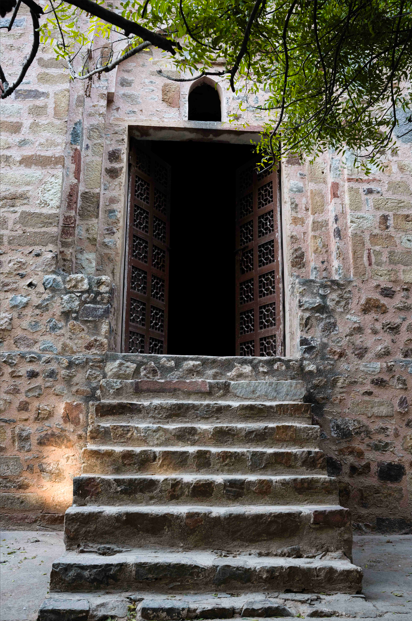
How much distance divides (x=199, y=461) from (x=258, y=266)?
274cm

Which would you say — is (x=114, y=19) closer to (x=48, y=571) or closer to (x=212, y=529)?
(x=212, y=529)

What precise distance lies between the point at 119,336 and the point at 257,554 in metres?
2.64

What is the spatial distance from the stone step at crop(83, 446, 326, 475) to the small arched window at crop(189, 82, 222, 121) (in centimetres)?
407

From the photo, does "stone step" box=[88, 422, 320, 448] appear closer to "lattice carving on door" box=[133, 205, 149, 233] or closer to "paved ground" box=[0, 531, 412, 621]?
"paved ground" box=[0, 531, 412, 621]

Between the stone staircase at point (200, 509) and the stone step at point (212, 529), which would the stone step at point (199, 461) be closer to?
the stone staircase at point (200, 509)

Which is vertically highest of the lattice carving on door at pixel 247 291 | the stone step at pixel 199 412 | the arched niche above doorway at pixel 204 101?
the arched niche above doorway at pixel 204 101

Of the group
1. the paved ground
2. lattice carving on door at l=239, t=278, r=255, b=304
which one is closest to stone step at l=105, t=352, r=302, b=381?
the paved ground

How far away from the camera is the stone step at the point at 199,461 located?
3344mm

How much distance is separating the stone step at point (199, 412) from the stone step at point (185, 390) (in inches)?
4.8

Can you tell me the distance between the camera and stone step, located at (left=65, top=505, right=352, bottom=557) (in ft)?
9.77

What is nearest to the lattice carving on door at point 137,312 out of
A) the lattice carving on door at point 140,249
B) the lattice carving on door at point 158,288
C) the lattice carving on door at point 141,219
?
the lattice carving on door at point 158,288

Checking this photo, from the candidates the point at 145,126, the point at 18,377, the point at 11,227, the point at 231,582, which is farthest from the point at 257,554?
the point at 145,126

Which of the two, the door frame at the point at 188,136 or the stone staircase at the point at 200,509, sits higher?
the door frame at the point at 188,136

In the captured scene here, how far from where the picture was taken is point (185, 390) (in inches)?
158
